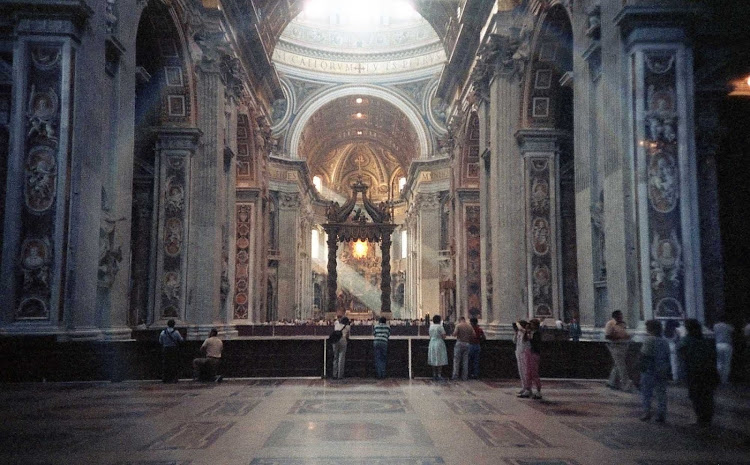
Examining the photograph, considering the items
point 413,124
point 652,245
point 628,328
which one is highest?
point 413,124

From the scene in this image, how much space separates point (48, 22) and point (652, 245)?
935 cm

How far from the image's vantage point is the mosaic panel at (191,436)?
19.0 ft

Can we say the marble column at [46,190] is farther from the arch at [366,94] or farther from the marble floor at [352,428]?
the arch at [366,94]

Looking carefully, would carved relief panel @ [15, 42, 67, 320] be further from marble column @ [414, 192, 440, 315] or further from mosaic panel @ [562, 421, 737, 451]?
marble column @ [414, 192, 440, 315]

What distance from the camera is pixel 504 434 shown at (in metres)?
6.42

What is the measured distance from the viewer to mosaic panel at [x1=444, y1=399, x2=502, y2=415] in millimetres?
8031

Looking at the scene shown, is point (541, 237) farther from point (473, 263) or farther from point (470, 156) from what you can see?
point (470, 156)

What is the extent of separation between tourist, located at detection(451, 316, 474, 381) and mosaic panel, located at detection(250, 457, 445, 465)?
734cm

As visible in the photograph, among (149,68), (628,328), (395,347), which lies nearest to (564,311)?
(395,347)

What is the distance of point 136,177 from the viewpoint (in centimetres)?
1833

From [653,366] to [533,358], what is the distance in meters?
2.51

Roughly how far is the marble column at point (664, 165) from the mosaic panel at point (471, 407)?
2733mm

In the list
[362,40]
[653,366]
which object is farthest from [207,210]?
[362,40]

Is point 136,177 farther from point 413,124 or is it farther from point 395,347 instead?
point 413,124
